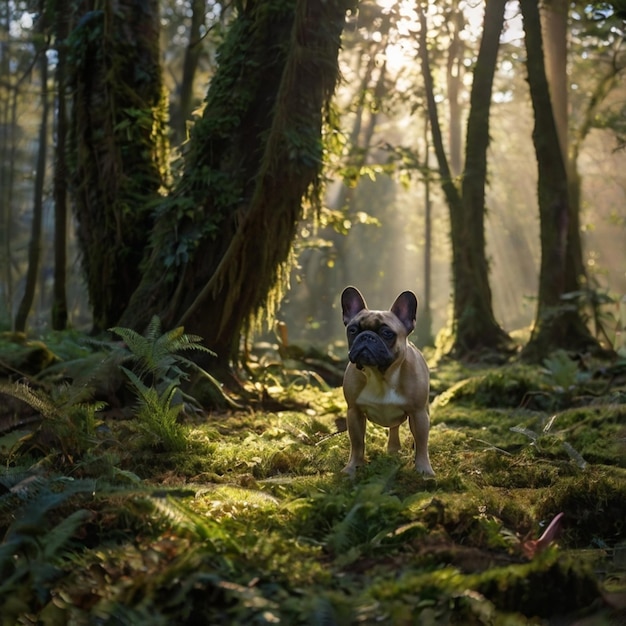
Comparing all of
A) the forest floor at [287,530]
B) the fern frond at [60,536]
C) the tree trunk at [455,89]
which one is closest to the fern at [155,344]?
the forest floor at [287,530]

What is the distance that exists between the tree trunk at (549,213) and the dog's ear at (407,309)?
8.52 metres

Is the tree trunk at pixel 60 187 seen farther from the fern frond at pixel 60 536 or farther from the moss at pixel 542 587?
the moss at pixel 542 587

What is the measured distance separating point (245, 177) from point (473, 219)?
33.1ft

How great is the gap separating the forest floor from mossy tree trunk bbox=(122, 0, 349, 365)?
→ 254 centimetres

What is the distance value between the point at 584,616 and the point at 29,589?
8.21 feet

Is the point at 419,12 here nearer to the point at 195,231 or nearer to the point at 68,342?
the point at 195,231

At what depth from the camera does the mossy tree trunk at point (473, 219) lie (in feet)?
56.5

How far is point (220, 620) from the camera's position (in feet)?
10.5

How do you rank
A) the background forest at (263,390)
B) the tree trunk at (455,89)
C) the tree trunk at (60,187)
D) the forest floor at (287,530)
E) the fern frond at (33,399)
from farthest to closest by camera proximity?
the tree trunk at (455,89)
the tree trunk at (60,187)
the fern frond at (33,399)
the background forest at (263,390)
the forest floor at (287,530)

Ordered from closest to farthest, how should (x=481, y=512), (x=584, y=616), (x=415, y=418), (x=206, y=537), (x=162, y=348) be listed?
(x=584, y=616)
(x=206, y=537)
(x=481, y=512)
(x=415, y=418)
(x=162, y=348)

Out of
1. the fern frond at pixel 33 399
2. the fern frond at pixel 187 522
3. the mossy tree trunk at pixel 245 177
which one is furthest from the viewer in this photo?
the mossy tree trunk at pixel 245 177

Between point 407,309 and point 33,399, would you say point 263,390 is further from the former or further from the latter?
point 33,399

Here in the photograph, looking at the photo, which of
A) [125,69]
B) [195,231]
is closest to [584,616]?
[195,231]

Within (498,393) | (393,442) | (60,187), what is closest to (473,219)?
(498,393)
